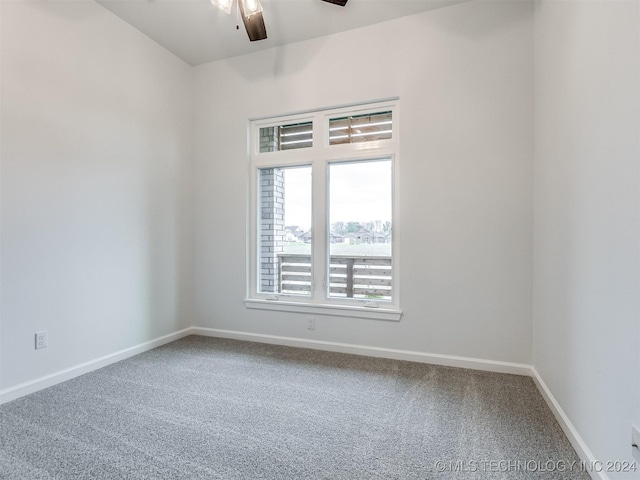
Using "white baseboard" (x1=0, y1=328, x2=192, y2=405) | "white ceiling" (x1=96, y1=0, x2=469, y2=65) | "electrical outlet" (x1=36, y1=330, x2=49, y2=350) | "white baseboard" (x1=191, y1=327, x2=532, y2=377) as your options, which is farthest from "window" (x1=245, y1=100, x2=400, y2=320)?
"electrical outlet" (x1=36, y1=330, x2=49, y2=350)

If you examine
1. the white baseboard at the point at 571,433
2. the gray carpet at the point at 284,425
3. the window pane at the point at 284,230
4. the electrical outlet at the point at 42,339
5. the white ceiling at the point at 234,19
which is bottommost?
the gray carpet at the point at 284,425

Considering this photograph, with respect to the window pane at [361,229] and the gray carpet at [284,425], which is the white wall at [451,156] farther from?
the gray carpet at [284,425]

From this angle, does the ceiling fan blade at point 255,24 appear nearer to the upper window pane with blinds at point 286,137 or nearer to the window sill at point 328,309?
the upper window pane with blinds at point 286,137

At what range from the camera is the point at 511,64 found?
8.11 feet

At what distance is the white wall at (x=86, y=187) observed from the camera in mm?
2119

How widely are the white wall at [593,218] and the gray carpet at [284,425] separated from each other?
12.8 inches

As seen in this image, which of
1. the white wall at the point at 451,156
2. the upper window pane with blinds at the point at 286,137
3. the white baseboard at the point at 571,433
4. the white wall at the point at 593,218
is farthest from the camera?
the upper window pane with blinds at the point at 286,137

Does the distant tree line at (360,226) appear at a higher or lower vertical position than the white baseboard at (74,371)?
higher

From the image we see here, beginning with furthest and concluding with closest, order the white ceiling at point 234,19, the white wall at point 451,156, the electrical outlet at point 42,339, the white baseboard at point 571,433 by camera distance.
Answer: the white ceiling at point 234,19
the white wall at point 451,156
the electrical outlet at point 42,339
the white baseboard at point 571,433

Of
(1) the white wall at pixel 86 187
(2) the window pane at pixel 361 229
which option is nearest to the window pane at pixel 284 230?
(2) the window pane at pixel 361 229

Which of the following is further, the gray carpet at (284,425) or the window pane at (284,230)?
the window pane at (284,230)

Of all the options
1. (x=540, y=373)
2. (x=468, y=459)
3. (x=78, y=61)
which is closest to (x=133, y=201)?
(x=78, y=61)

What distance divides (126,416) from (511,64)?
3.56 metres

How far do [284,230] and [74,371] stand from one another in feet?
6.72
